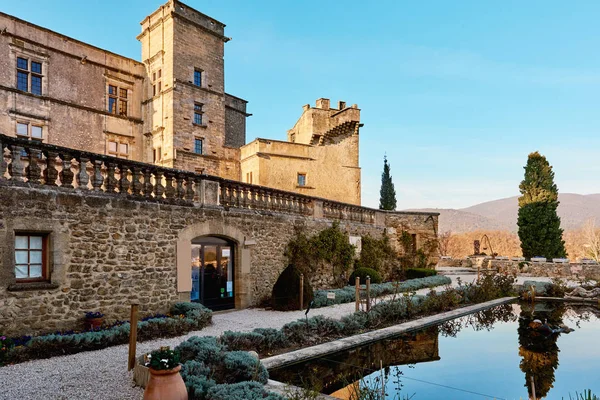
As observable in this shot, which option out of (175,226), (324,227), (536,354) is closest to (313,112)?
(324,227)

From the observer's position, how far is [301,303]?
12.1 metres

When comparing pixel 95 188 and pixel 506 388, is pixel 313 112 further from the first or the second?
pixel 506 388

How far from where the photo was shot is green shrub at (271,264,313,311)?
1218 cm

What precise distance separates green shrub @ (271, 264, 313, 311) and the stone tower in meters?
12.8

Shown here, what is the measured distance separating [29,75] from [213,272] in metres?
15.5

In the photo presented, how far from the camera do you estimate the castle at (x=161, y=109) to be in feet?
63.9

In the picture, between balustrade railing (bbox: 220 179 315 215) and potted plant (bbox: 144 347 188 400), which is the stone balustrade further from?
potted plant (bbox: 144 347 188 400)

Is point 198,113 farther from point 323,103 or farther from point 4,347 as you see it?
point 4,347

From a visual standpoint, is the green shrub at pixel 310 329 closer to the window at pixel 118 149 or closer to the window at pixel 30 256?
the window at pixel 30 256

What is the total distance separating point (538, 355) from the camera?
834 cm

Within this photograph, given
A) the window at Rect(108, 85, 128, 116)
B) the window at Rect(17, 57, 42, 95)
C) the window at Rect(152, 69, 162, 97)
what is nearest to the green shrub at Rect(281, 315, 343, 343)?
the window at Rect(17, 57, 42, 95)

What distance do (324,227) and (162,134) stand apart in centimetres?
1265

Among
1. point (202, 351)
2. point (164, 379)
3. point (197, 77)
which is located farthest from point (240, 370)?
point (197, 77)

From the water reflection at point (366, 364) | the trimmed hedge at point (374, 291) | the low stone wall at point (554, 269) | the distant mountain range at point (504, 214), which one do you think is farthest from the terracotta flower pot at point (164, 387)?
the distant mountain range at point (504, 214)
